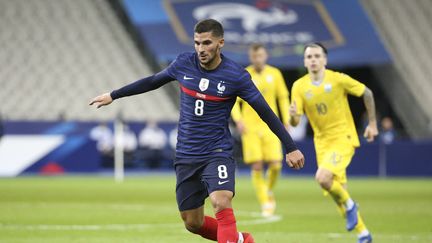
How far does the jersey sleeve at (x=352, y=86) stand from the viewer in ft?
37.9

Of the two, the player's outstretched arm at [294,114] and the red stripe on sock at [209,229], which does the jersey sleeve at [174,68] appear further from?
the player's outstretched arm at [294,114]

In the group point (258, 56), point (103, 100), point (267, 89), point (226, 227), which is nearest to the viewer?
point (226, 227)

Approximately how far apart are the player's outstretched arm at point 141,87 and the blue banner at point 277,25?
27.7 m

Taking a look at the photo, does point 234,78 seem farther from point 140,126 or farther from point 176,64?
point 140,126

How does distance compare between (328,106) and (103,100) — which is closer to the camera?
(103,100)

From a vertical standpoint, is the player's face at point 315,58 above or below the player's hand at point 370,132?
above

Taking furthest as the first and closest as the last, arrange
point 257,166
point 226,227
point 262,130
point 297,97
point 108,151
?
point 108,151, point 262,130, point 257,166, point 297,97, point 226,227

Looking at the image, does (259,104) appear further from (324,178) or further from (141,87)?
(324,178)

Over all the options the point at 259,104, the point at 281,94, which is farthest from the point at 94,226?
the point at 259,104

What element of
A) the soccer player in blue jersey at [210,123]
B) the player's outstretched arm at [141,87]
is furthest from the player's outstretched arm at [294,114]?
the player's outstretched arm at [141,87]

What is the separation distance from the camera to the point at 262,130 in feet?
53.2

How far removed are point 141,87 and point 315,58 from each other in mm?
3520

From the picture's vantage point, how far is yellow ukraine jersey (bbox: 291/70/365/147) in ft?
38.6

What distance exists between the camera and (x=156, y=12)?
37250 millimetres
